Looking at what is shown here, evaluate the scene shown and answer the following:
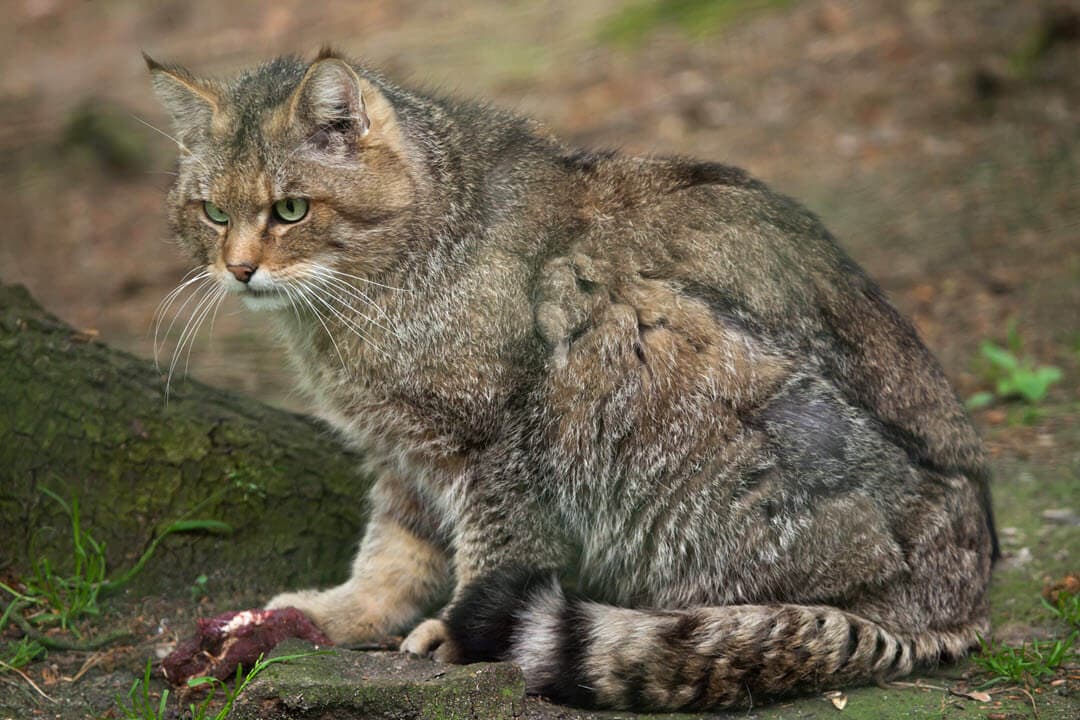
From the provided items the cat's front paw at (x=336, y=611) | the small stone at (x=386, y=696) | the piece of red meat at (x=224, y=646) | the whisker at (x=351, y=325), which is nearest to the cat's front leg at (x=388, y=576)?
the cat's front paw at (x=336, y=611)

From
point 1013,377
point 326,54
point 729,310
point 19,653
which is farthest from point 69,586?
point 1013,377

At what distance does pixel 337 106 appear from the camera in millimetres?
3832

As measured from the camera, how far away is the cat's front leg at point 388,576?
4207mm

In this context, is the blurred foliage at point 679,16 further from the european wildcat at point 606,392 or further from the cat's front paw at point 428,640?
the cat's front paw at point 428,640

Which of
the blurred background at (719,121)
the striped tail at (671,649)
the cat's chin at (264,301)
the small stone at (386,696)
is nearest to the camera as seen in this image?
the small stone at (386,696)

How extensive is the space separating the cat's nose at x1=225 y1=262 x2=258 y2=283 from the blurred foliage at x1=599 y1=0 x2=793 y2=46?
298 inches

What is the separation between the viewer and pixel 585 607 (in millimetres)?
3656

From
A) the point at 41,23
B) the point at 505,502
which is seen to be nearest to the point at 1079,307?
the point at 505,502

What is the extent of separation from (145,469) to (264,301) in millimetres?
840

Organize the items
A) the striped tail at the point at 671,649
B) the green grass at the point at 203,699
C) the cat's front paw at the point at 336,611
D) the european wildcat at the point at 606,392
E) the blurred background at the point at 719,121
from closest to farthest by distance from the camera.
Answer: the green grass at the point at 203,699, the striped tail at the point at 671,649, the european wildcat at the point at 606,392, the cat's front paw at the point at 336,611, the blurred background at the point at 719,121

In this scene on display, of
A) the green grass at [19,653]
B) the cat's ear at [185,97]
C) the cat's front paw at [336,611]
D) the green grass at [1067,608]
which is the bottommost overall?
the green grass at [19,653]

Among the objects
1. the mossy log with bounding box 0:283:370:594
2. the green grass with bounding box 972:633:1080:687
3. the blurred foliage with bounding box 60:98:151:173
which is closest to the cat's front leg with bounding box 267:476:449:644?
the mossy log with bounding box 0:283:370:594

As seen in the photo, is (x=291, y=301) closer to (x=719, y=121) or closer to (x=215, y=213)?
(x=215, y=213)

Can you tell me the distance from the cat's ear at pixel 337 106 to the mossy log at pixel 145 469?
1.18 m
